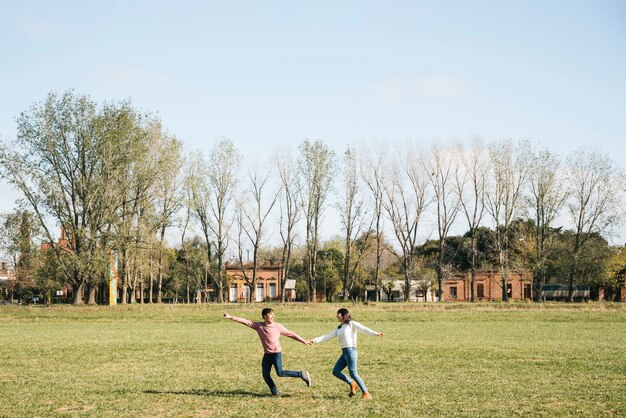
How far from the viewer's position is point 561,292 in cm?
9394

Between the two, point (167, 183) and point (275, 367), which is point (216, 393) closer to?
point (275, 367)

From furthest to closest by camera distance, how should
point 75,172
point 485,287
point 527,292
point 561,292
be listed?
1. point 527,292
2. point 485,287
3. point 561,292
4. point 75,172

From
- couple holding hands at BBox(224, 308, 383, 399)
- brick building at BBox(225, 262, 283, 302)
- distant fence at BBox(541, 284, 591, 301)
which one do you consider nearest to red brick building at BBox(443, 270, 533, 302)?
distant fence at BBox(541, 284, 591, 301)

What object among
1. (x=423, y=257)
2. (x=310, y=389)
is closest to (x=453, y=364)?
(x=310, y=389)

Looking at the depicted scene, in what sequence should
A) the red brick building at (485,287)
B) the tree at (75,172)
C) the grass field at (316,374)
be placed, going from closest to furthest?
the grass field at (316,374) → the tree at (75,172) → the red brick building at (485,287)

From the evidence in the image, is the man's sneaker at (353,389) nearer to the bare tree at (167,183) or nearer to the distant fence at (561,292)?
the bare tree at (167,183)

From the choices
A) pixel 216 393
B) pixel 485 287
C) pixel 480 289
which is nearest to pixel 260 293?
pixel 480 289

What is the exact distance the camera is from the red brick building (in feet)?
317

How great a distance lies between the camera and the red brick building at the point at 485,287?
317 ft

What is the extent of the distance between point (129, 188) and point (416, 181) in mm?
32912

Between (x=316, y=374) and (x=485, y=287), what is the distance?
83682 mm

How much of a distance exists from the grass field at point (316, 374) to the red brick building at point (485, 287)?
6038 cm

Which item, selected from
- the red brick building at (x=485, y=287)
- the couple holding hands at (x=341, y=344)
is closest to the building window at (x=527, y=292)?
the red brick building at (x=485, y=287)

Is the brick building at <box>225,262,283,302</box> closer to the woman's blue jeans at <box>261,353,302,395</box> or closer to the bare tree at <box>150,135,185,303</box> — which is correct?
the bare tree at <box>150,135,185,303</box>
